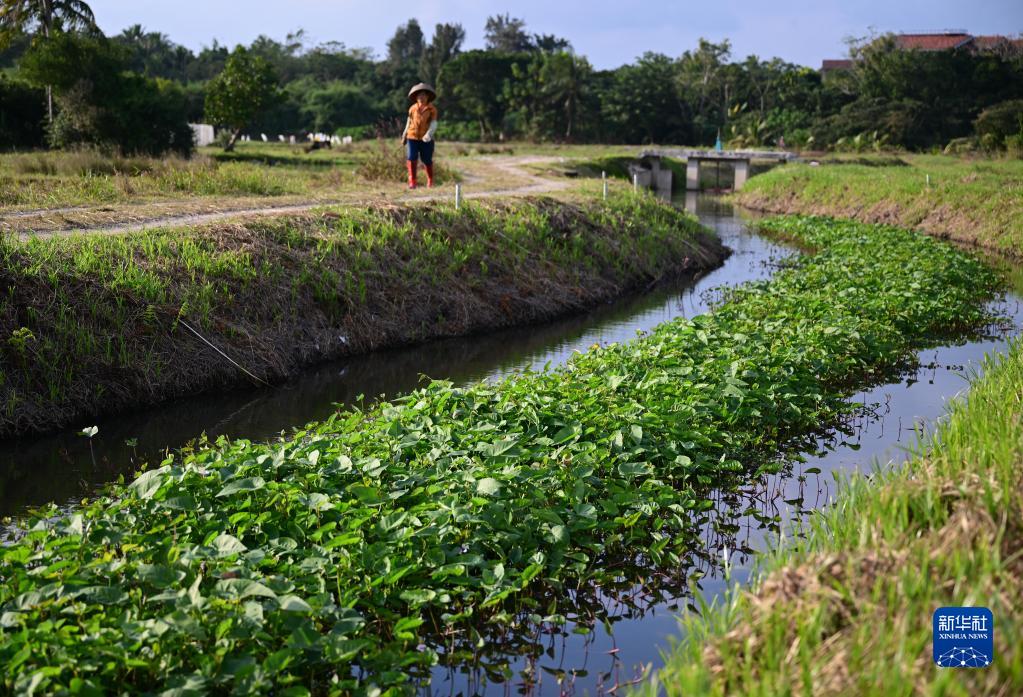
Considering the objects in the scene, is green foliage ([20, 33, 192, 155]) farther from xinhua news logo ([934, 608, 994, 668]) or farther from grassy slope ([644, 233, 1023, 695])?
xinhua news logo ([934, 608, 994, 668])

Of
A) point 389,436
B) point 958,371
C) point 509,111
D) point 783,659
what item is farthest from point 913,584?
point 509,111

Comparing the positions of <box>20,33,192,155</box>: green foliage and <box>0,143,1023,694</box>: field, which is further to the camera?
<box>20,33,192,155</box>: green foliage

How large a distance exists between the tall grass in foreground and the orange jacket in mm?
13925

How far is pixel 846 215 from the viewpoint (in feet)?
92.1

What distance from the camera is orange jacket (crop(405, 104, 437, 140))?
1709cm

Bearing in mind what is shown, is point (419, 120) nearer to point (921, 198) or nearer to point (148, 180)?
point (148, 180)

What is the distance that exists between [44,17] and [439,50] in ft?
175

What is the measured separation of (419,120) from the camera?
17.2 m

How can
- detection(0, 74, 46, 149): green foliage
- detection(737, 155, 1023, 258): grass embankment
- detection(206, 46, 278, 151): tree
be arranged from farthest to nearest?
detection(206, 46, 278, 151): tree → detection(0, 74, 46, 149): green foliage → detection(737, 155, 1023, 258): grass embankment

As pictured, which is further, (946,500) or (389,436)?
(389,436)

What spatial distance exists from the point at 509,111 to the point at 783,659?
6674cm

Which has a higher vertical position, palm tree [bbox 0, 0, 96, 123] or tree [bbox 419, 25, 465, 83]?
tree [bbox 419, 25, 465, 83]

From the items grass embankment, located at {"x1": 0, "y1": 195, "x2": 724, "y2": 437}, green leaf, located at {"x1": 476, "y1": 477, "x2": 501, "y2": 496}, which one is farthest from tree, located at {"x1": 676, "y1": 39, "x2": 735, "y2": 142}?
green leaf, located at {"x1": 476, "y1": 477, "x2": 501, "y2": 496}

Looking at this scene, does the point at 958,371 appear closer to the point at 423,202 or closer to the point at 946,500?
the point at 946,500
